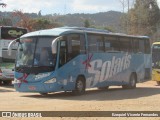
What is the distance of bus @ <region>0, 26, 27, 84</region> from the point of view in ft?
90.2

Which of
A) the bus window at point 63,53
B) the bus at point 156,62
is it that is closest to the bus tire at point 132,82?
the bus at point 156,62

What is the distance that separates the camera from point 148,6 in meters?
58.5

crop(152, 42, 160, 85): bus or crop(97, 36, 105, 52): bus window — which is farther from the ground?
crop(97, 36, 105, 52): bus window

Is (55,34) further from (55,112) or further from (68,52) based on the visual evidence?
(55,112)

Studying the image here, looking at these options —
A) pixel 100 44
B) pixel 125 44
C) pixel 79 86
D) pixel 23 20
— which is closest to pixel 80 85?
pixel 79 86

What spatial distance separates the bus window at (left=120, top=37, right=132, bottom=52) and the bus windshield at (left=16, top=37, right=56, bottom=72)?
250 inches

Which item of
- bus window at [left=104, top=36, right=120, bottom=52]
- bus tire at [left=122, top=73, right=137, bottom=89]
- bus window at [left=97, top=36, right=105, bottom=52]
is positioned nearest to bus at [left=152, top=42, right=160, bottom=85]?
bus tire at [left=122, top=73, right=137, bottom=89]

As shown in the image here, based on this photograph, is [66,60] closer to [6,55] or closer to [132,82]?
[132,82]

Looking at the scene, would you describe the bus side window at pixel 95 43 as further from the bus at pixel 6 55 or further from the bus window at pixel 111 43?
the bus at pixel 6 55

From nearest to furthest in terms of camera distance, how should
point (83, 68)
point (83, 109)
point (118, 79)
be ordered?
point (83, 109) < point (83, 68) < point (118, 79)

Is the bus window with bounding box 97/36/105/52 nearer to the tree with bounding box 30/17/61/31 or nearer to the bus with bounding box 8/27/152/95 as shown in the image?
the bus with bounding box 8/27/152/95

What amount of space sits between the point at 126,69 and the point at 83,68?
16.7ft

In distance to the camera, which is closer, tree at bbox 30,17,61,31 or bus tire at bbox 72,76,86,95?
bus tire at bbox 72,76,86,95

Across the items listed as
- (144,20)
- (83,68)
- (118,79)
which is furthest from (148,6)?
(83,68)
